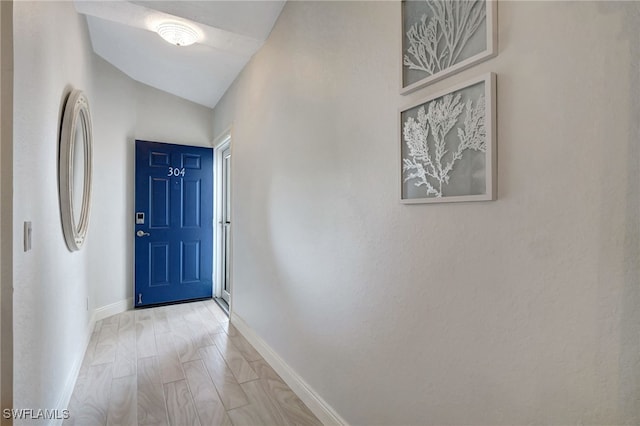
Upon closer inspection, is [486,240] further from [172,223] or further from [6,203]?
[172,223]

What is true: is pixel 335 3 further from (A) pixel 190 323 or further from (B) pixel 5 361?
(A) pixel 190 323

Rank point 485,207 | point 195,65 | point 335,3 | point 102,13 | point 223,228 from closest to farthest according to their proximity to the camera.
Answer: point 485,207, point 335,3, point 102,13, point 195,65, point 223,228

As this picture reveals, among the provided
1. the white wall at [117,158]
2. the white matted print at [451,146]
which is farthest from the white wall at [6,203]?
the white wall at [117,158]

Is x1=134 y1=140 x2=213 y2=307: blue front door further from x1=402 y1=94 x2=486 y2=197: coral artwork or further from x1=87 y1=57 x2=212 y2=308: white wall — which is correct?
x1=402 y1=94 x2=486 y2=197: coral artwork

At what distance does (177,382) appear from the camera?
2068mm

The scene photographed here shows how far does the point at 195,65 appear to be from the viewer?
9.85 ft

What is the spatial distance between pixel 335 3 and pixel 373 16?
1.27 feet

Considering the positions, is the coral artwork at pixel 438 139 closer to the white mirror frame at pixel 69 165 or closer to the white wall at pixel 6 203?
the white wall at pixel 6 203

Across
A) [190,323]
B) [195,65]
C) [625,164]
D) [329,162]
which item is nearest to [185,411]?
[190,323]

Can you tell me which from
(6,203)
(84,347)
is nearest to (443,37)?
(6,203)

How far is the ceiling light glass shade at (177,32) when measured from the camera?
2.15 metres

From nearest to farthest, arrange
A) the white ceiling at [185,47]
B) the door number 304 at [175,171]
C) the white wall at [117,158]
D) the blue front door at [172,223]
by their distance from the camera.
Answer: the white ceiling at [185,47] < the white wall at [117,158] < the blue front door at [172,223] < the door number 304 at [175,171]

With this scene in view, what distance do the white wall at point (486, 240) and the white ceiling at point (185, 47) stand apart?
0.53m

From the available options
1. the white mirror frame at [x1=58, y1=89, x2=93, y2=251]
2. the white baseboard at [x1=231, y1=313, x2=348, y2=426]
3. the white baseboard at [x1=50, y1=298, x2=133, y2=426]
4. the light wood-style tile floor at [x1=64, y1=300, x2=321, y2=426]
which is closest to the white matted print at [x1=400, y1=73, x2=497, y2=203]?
the white baseboard at [x1=231, y1=313, x2=348, y2=426]
